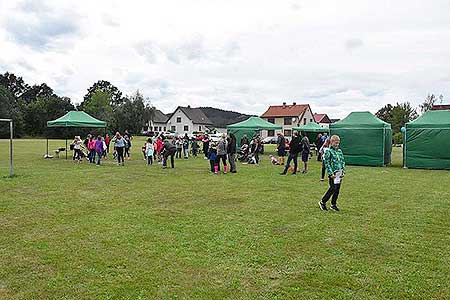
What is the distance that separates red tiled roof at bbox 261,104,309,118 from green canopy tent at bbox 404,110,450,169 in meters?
48.6

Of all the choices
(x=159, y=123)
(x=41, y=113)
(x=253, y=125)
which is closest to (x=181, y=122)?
(x=159, y=123)

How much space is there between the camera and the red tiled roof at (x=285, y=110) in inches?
2656

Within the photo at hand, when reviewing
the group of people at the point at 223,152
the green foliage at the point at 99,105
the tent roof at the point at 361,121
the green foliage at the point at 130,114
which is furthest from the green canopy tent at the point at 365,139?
the green foliage at the point at 99,105

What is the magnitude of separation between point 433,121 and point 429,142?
38.1 inches

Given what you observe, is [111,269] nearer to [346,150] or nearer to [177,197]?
[177,197]

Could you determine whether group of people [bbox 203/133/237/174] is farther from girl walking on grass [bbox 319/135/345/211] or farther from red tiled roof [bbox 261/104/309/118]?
red tiled roof [bbox 261/104/309/118]

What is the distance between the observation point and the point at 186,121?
8356cm

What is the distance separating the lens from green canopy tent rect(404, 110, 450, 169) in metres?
17.7

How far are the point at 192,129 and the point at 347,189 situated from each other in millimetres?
72319

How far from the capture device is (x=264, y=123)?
93.2 feet

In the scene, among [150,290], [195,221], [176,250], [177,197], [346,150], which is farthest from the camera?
[346,150]

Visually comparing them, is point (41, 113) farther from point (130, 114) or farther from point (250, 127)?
point (250, 127)

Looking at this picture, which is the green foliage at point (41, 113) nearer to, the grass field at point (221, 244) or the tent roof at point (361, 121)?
the tent roof at point (361, 121)

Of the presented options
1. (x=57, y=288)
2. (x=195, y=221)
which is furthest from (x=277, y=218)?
(x=57, y=288)
